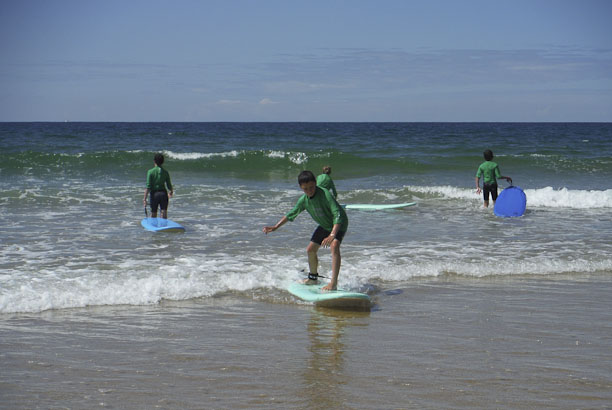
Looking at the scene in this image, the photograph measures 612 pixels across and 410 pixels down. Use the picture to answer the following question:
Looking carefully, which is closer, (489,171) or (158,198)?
(158,198)

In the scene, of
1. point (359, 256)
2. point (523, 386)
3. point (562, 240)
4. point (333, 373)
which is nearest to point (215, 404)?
point (333, 373)

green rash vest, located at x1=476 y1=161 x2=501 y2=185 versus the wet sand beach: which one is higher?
green rash vest, located at x1=476 y1=161 x2=501 y2=185

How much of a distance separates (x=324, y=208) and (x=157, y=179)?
6080 millimetres

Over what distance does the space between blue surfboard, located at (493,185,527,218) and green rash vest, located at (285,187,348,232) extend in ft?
27.2

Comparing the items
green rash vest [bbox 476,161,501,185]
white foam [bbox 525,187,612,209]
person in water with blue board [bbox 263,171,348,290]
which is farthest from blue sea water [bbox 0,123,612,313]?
person in water with blue board [bbox 263,171,348,290]

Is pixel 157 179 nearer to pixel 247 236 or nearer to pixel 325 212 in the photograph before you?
pixel 247 236

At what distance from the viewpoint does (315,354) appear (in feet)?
16.2

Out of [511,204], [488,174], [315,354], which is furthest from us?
[488,174]

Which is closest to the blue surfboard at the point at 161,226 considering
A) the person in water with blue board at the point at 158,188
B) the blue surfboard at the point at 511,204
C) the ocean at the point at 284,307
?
the ocean at the point at 284,307

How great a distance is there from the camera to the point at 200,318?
6047 millimetres

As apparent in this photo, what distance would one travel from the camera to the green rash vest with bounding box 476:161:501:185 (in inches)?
551

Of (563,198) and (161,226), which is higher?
(563,198)

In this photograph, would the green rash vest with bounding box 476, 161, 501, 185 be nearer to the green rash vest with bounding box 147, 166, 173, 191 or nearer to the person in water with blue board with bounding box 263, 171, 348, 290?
the green rash vest with bounding box 147, 166, 173, 191

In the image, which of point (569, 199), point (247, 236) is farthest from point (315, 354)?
point (569, 199)
